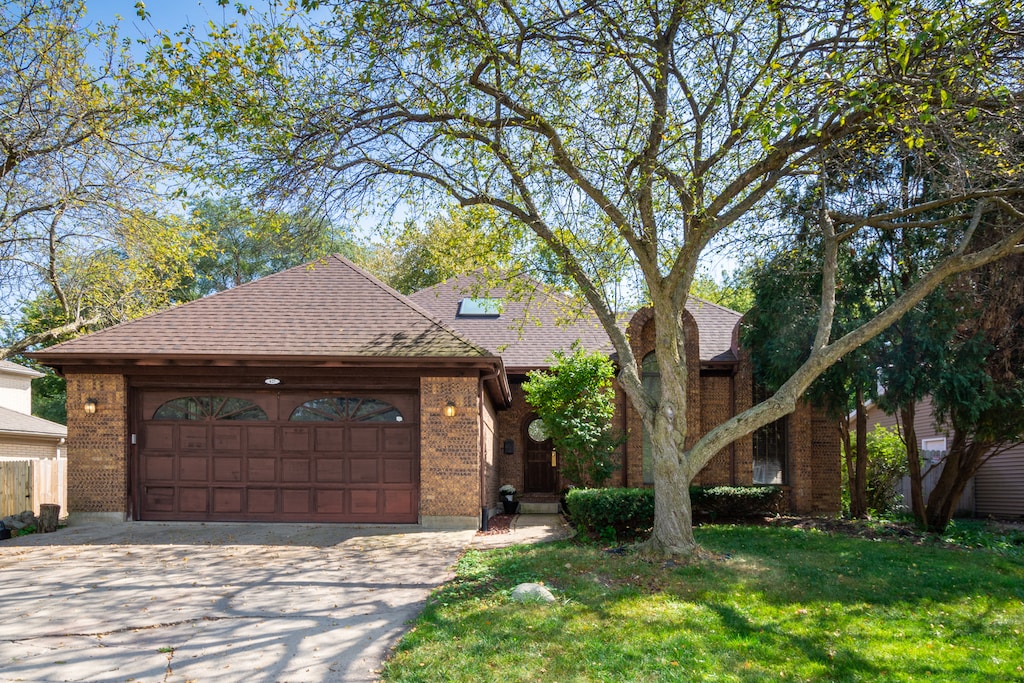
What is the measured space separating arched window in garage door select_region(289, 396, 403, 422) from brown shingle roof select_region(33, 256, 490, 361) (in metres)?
1.03

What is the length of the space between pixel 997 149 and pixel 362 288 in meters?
10.8

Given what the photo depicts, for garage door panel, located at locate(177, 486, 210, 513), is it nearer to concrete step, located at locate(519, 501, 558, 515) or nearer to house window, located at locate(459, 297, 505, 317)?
concrete step, located at locate(519, 501, 558, 515)

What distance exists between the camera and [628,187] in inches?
363

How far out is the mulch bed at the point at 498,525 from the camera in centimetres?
1164

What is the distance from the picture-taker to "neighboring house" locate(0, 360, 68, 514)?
13791 millimetres

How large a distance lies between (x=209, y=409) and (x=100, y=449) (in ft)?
6.34

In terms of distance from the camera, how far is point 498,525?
12.9 metres

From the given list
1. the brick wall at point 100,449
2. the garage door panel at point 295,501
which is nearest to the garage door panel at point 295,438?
the garage door panel at point 295,501

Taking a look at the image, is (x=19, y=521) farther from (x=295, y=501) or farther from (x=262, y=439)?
(x=295, y=501)

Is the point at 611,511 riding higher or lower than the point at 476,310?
lower

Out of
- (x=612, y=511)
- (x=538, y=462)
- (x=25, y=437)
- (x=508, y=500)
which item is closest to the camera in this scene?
(x=612, y=511)

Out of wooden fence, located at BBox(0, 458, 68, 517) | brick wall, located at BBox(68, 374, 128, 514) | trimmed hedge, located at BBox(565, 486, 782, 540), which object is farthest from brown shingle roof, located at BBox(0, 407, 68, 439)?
trimmed hedge, located at BBox(565, 486, 782, 540)

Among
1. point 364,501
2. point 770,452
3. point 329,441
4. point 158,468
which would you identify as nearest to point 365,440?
point 329,441

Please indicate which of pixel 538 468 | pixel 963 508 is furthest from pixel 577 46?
pixel 963 508
